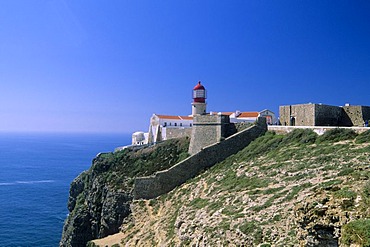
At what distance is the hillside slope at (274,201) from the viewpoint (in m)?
6.94

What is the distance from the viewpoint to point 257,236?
1294 cm

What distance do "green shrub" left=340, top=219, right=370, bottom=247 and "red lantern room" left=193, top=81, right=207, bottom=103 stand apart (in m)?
34.6

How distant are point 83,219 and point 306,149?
26253 millimetres

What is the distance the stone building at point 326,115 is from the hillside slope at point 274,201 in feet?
13.2

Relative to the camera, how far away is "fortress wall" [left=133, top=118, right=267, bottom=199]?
97.9 feet

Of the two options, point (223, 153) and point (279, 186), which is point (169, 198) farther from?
point (279, 186)

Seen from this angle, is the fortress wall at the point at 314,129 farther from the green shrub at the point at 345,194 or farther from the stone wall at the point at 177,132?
the green shrub at the point at 345,194

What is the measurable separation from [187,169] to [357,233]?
24726 mm

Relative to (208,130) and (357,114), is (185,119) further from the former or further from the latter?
(357,114)

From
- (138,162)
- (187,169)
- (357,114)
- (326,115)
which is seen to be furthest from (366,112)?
(138,162)

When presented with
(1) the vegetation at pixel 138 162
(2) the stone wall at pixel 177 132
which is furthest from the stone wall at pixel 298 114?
(2) the stone wall at pixel 177 132

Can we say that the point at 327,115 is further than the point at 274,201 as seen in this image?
Yes

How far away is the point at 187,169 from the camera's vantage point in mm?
30016

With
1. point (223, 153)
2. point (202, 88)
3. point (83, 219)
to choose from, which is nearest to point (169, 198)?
point (223, 153)
